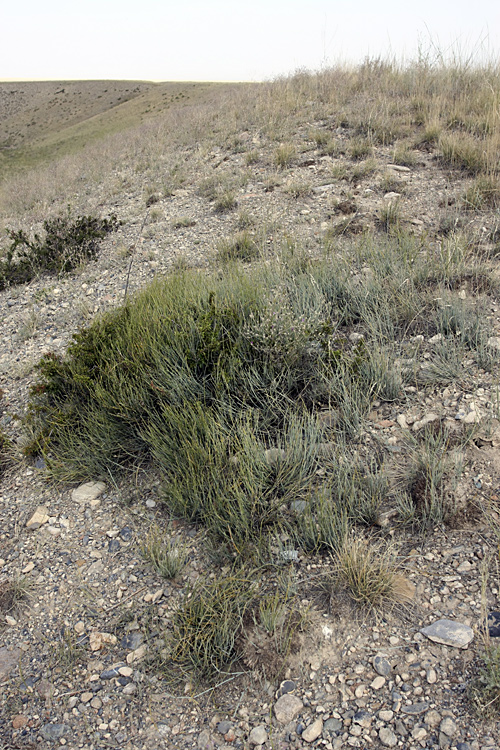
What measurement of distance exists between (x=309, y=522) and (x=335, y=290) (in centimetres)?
254

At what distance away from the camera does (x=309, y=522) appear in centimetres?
245

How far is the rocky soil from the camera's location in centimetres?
181

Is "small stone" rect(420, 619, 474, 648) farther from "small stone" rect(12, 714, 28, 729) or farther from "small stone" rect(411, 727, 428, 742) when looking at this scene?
"small stone" rect(12, 714, 28, 729)

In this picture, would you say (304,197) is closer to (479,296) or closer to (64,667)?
(479,296)

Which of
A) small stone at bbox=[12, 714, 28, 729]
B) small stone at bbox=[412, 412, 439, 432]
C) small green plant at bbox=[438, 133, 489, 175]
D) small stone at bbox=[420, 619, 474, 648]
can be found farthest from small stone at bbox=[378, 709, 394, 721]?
small green plant at bbox=[438, 133, 489, 175]

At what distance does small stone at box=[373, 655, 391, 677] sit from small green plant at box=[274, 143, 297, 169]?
7982 millimetres

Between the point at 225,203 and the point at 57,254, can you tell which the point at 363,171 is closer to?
the point at 225,203

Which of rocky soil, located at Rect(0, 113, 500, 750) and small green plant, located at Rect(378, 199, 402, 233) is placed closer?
rocky soil, located at Rect(0, 113, 500, 750)

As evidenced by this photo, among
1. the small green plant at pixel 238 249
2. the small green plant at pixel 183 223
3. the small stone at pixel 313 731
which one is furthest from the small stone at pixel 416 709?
the small green plant at pixel 183 223

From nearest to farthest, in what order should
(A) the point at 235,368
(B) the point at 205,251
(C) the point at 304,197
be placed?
(A) the point at 235,368 < (B) the point at 205,251 < (C) the point at 304,197

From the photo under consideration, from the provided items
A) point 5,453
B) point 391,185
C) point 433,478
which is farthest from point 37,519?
point 391,185

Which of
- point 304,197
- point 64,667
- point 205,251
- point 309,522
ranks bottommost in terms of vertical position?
point 64,667

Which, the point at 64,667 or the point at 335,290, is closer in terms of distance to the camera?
the point at 64,667

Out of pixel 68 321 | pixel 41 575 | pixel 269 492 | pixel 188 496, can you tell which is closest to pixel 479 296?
pixel 269 492
